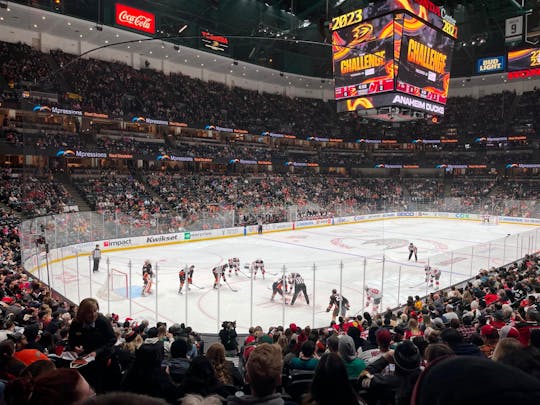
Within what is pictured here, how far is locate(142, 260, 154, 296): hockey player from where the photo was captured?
13.8 metres

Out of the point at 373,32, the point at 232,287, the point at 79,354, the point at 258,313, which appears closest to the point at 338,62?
the point at 373,32

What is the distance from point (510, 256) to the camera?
19.0 meters

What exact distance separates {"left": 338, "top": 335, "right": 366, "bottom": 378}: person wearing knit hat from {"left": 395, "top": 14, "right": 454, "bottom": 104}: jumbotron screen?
19870mm

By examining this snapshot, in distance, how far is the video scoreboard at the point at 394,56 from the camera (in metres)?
21.6

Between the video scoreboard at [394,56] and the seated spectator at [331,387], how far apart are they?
829 inches

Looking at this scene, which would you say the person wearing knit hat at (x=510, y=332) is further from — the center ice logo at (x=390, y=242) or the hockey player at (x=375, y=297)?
the center ice logo at (x=390, y=242)

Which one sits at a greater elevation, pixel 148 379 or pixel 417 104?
pixel 417 104

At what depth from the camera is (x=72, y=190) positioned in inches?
1093

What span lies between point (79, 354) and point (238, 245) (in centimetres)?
2148

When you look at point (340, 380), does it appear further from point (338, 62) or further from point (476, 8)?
point (476, 8)

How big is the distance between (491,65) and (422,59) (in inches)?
980

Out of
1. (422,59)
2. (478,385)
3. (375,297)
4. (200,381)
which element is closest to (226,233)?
(422,59)

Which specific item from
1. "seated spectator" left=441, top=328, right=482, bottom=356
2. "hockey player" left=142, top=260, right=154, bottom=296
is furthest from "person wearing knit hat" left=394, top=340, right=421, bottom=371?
"hockey player" left=142, top=260, right=154, bottom=296

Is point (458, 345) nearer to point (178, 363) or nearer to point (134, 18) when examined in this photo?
point (178, 363)
